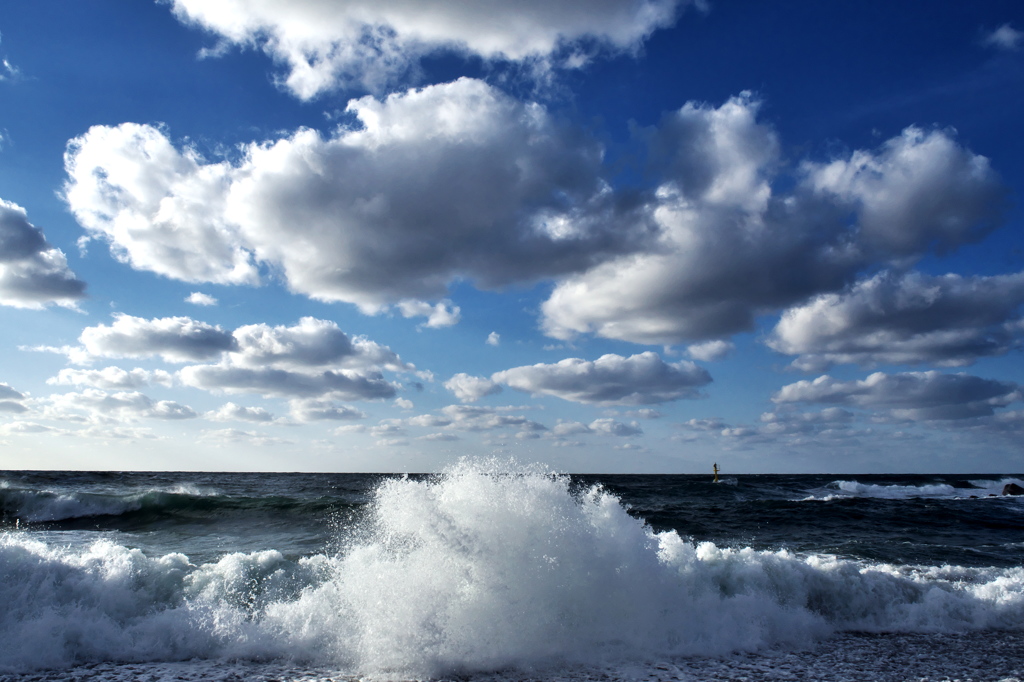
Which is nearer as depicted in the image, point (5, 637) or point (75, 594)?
point (5, 637)

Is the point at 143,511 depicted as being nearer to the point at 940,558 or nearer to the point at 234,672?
the point at 234,672

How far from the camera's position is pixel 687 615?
7578 millimetres

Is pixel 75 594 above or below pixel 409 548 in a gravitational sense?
below

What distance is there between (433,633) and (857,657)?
5.28 m

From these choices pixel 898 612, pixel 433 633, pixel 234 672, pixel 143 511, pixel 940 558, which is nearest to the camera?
pixel 234 672

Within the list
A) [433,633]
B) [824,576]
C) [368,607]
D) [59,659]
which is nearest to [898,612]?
[824,576]

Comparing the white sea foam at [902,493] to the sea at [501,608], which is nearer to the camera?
the sea at [501,608]

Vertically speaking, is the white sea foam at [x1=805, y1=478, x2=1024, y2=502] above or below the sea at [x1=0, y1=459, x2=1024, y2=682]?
below

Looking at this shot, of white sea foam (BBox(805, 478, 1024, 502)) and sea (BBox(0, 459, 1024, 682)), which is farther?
white sea foam (BBox(805, 478, 1024, 502))

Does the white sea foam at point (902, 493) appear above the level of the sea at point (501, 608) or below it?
below

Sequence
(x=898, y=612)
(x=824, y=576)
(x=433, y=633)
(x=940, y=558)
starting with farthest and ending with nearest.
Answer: (x=940, y=558) < (x=824, y=576) < (x=898, y=612) < (x=433, y=633)

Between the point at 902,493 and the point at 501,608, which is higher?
the point at 501,608

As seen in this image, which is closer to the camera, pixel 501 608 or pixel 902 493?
pixel 501 608

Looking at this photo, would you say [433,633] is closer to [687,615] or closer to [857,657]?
[687,615]
